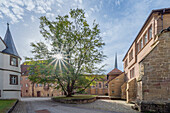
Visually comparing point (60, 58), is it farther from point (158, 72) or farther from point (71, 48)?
point (158, 72)

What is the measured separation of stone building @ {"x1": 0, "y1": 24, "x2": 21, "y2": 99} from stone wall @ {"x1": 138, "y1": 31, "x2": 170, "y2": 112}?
64.7 ft

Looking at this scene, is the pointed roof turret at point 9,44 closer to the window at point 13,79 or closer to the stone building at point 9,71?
the stone building at point 9,71

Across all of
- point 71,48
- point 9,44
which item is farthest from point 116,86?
point 9,44

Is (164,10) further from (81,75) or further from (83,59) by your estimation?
(81,75)

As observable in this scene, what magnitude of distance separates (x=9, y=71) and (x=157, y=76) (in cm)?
2151

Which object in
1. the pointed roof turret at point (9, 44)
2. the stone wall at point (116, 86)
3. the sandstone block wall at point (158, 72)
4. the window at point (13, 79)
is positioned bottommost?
the stone wall at point (116, 86)

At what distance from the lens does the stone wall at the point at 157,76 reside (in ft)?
26.9

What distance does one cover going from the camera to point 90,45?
→ 16.1m

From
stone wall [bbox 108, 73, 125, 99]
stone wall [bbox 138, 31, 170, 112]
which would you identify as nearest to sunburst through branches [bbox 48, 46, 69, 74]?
stone wall [bbox 138, 31, 170, 112]

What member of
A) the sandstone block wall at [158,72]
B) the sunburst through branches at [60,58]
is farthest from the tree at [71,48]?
the sandstone block wall at [158,72]

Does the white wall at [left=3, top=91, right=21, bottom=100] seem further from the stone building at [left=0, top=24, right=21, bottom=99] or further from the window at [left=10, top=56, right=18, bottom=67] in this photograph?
the window at [left=10, top=56, right=18, bottom=67]

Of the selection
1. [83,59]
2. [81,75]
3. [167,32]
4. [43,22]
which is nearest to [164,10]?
[167,32]

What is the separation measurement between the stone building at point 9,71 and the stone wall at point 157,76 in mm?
19709

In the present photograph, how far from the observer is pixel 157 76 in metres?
8.50
